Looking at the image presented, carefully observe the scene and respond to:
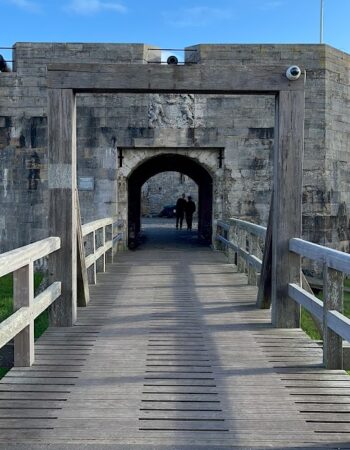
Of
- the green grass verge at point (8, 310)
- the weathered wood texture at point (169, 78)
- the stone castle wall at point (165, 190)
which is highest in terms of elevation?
the weathered wood texture at point (169, 78)

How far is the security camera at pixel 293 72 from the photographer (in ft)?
17.1

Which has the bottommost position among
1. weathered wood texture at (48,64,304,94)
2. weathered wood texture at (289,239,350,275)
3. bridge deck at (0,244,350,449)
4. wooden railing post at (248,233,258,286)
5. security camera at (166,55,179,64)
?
bridge deck at (0,244,350,449)

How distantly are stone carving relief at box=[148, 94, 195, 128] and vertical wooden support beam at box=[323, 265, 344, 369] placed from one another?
8459 mm

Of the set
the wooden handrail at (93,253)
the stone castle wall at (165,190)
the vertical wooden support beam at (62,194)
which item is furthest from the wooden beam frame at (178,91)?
the stone castle wall at (165,190)

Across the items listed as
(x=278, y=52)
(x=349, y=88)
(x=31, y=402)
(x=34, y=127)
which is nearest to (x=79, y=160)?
(x=34, y=127)

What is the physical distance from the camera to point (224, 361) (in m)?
4.25

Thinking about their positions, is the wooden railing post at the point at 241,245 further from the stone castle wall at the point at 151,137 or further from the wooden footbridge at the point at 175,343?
the stone castle wall at the point at 151,137

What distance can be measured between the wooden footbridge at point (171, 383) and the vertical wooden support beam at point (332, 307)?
0.09m

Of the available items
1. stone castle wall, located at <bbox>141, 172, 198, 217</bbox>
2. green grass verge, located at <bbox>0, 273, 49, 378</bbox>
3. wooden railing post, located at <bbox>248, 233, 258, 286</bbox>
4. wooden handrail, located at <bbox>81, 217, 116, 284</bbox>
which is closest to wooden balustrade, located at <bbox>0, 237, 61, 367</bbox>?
wooden handrail, located at <bbox>81, 217, 116, 284</bbox>

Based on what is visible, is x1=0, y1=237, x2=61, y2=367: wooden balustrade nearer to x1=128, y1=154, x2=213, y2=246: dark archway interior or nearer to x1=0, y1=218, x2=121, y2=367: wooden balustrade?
x1=0, y1=218, x2=121, y2=367: wooden balustrade

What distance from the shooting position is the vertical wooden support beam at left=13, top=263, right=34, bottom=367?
155 inches

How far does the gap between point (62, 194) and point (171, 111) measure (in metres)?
7.07

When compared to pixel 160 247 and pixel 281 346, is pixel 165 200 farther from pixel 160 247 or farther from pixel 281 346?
pixel 281 346

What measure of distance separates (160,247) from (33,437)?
1059cm
